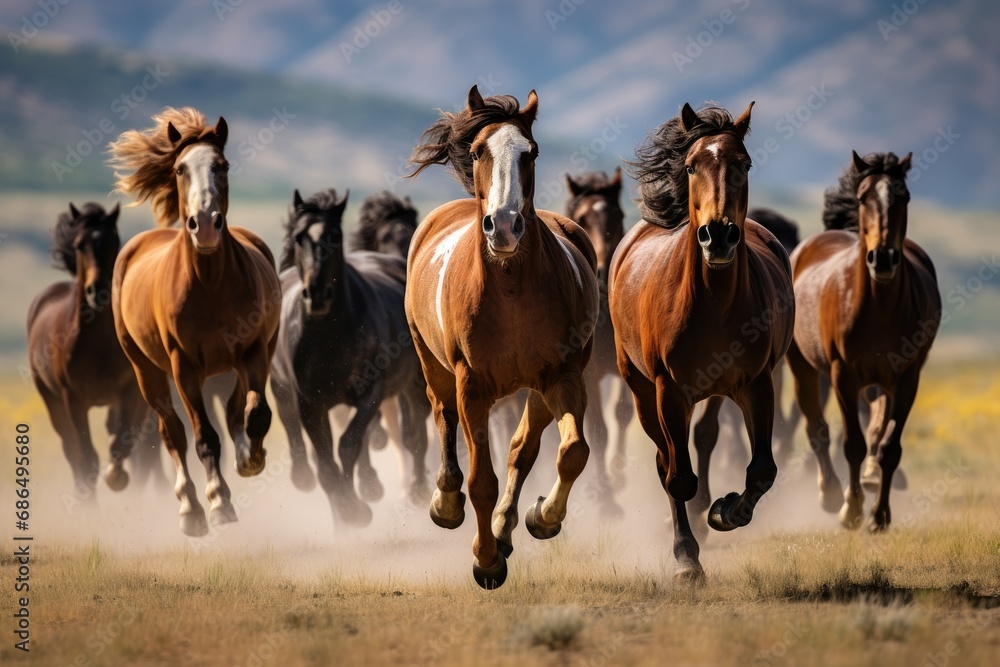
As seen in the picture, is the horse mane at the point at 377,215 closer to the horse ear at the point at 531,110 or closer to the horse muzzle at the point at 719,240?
the horse ear at the point at 531,110

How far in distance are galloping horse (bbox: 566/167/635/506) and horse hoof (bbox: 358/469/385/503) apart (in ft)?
6.85

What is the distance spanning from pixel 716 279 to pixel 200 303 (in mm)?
3739

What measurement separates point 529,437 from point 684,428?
965 millimetres

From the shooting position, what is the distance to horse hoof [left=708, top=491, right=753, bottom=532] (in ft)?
23.2

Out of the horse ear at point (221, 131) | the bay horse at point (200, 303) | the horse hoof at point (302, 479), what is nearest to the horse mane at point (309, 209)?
the bay horse at point (200, 303)

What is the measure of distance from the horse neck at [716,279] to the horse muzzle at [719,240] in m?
0.42

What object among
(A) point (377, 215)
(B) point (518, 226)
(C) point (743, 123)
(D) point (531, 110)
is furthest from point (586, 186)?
(B) point (518, 226)

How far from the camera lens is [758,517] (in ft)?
37.7

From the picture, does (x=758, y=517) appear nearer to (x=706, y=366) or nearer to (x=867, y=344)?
(x=867, y=344)

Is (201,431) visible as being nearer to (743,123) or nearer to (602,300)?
(743,123)

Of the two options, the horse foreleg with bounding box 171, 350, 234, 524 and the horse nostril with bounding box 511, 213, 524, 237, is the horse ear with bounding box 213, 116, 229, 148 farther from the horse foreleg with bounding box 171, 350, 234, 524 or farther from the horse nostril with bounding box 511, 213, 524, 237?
the horse nostril with bounding box 511, 213, 524, 237

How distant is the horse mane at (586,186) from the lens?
12.2 metres

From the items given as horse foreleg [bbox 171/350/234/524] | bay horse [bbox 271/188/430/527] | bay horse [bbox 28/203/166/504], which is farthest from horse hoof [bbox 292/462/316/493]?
horse foreleg [bbox 171/350/234/524]

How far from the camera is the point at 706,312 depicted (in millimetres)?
7410
